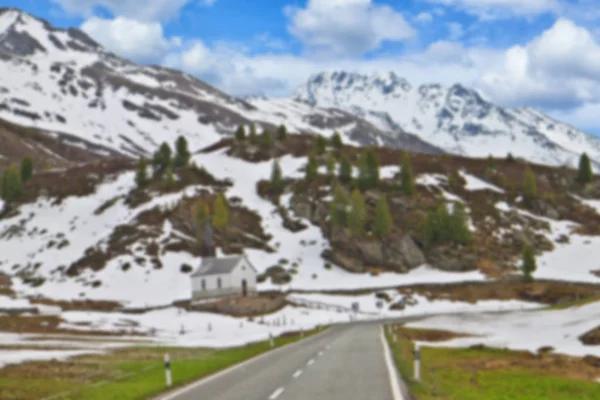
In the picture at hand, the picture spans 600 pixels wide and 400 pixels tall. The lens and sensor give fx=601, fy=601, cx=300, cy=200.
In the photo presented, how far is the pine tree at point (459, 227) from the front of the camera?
347 ft

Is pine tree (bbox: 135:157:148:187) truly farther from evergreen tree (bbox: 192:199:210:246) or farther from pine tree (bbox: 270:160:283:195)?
pine tree (bbox: 270:160:283:195)

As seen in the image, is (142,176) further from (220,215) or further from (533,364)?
(533,364)

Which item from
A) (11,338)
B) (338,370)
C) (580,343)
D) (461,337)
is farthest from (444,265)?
(338,370)

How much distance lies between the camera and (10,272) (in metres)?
103

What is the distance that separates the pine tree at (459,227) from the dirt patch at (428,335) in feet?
182

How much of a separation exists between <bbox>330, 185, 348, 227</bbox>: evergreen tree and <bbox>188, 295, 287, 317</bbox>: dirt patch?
1202 inches

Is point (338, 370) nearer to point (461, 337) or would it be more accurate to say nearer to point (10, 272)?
point (461, 337)

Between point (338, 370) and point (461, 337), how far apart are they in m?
26.4

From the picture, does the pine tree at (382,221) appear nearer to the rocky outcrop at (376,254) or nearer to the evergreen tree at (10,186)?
the rocky outcrop at (376,254)

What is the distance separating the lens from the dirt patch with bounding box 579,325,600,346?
111ft

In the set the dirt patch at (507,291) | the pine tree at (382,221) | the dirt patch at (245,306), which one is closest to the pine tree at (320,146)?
the pine tree at (382,221)

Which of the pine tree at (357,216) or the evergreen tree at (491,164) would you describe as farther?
the evergreen tree at (491,164)

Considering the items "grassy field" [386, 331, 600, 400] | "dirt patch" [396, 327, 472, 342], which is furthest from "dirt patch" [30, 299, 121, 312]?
"grassy field" [386, 331, 600, 400]

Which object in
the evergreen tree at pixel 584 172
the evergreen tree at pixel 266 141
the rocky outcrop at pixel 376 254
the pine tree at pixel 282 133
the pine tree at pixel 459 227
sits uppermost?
the pine tree at pixel 282 133
